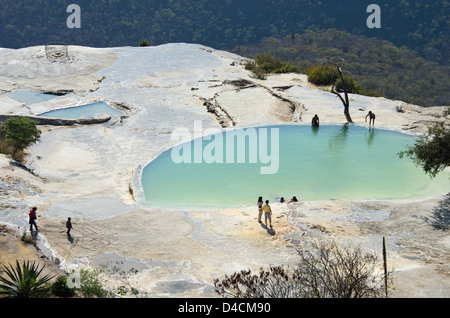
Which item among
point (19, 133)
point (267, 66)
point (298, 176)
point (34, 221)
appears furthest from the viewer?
point (267, 66)

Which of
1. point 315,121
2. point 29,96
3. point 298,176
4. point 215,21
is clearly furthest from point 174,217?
point 215,21

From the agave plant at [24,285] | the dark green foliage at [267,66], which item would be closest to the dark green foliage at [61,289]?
the agave plant at [24,285]

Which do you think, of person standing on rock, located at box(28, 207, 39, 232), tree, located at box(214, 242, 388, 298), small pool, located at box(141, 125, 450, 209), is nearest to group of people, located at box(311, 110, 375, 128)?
small pool, located at box(141, 125, 450, 209)

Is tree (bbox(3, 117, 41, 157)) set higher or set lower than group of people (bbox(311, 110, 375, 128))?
lower

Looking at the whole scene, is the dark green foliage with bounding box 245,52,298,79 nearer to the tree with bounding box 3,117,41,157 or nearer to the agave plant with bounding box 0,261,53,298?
the tree with bounding box 3,117,41,157

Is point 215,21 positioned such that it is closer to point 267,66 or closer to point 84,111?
point 267,66
